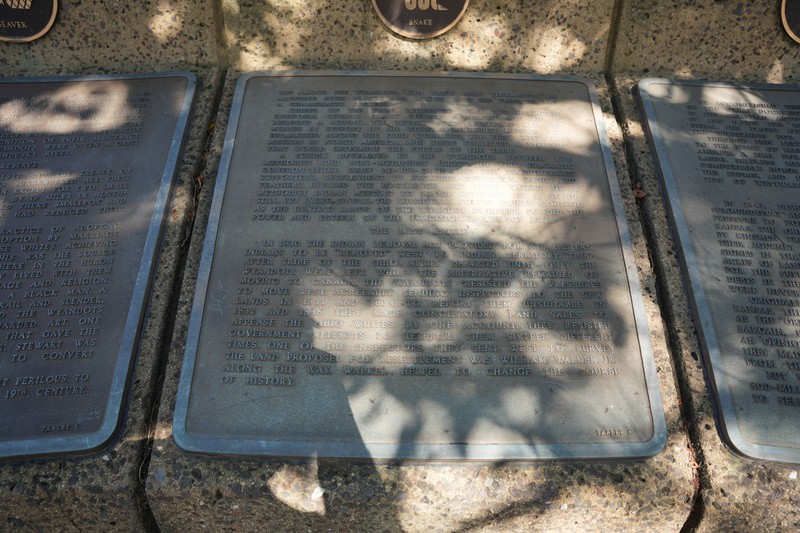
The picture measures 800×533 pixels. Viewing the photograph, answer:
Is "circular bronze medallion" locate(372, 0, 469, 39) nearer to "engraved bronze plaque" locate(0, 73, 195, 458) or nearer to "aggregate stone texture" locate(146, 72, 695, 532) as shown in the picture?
"engraved bronze plaque" locate(0, 73, 195, 458)

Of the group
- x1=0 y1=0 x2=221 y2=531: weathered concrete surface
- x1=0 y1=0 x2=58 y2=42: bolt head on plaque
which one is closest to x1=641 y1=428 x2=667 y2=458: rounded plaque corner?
x1=0 y1=0 x2=221 y2=531: weathered concrete surface

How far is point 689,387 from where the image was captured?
2.10 metres

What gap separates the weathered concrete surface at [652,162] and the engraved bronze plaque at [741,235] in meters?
0.06

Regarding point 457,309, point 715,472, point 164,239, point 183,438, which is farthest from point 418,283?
point 715,472

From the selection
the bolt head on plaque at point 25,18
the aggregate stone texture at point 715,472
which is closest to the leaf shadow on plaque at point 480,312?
the aggregate stone texture at point 715,472

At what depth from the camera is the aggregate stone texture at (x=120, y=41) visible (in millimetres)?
2844

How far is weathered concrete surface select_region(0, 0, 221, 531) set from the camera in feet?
6.41

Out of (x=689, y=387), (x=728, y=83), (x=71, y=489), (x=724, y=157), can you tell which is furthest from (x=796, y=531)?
(x=71, y=489)

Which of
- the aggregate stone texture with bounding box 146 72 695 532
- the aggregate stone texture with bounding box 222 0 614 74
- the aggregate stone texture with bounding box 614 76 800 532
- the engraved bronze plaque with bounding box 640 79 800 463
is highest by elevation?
the aggregate stone texture with bounding box 222 0 614 74

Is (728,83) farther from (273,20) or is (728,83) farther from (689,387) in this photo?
(273,20)

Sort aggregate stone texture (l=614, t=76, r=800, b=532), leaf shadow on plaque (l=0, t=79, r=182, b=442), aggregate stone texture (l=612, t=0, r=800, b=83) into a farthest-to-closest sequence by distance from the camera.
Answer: aggregate stone texture (l=612, t=0, r=800, b=83), leaf shadow on plaque (l=0, t=79, r=182, b=442), aggregate stone texture (l=614, t=76, r=800, b=532)

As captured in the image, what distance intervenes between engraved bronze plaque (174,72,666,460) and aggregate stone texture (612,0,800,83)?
470mm

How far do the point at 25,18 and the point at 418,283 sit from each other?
289cm

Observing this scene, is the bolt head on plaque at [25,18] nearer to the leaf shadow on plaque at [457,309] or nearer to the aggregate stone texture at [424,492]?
the leaf shadow on plaque at [457,309]
